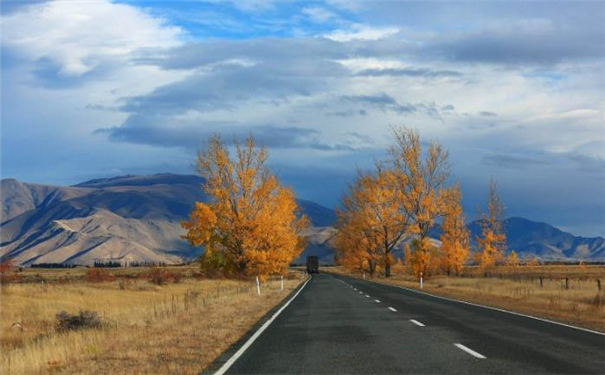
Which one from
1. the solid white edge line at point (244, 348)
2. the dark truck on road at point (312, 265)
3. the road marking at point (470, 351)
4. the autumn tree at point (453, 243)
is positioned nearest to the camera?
the solid white edge line at point (244, 348)

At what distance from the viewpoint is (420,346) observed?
1406 centimetres

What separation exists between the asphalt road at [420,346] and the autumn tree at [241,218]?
32.9 metres

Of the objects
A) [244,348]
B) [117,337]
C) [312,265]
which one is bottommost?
[312,265]

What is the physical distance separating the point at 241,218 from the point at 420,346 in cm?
4157

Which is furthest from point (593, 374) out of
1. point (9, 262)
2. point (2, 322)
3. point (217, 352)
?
point (9, 262)

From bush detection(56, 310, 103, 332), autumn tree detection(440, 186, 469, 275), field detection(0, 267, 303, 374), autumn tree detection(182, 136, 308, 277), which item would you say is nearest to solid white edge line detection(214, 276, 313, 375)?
field detection(0, 267, 303, 374)

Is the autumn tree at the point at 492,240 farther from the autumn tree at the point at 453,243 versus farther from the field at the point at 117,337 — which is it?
the field at the point at 117,337

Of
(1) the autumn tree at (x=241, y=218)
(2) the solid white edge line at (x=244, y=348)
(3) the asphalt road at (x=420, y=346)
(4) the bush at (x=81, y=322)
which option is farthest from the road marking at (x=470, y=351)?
(1) the autumn tree at (x=241, y=218)

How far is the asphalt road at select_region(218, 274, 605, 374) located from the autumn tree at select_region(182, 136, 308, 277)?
3288cm

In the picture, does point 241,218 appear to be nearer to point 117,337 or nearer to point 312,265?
point 117,337

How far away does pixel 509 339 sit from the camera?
1527 centimetres

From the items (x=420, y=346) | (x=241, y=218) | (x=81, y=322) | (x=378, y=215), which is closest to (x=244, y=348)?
(x=420, y=346)

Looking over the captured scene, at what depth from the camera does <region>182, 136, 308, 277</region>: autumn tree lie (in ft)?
180

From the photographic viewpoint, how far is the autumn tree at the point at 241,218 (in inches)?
2154
